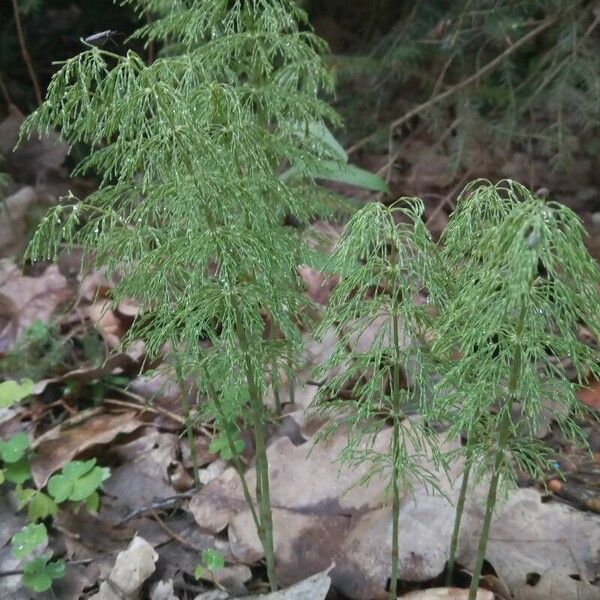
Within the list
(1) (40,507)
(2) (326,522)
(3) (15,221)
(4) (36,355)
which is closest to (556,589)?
(2) (326,522)

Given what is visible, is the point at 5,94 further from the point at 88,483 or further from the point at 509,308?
the point at 509,308

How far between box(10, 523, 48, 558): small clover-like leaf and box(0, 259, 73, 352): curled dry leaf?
3.05 ft

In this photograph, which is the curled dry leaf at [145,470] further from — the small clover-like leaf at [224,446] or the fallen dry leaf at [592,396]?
the fallen dry leaf at [592,396]

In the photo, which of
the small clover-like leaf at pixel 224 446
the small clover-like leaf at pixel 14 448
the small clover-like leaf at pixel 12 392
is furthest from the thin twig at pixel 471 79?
the small clover-like leaf at pixel 14 448

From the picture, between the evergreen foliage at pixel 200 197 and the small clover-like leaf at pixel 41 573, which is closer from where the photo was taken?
the evergreen foliage at pixel 200 197

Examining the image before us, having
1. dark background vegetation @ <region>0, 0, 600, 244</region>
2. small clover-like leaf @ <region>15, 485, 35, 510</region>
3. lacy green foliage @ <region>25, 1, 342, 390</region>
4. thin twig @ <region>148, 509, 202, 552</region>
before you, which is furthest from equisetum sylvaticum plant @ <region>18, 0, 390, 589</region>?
dark background vegetation @ <region>0, 0, 600, 244</region>

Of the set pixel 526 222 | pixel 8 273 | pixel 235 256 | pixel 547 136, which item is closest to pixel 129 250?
pixel 235 256

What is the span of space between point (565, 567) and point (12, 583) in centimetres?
130

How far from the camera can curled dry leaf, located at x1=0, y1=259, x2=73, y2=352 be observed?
262 cm

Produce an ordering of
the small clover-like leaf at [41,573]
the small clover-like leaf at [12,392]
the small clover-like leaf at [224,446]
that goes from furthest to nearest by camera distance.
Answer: the small clover-like leaf at [12,392]
the small clover-like leaf at [224,446]
the small clover-like leaf at [41,573]

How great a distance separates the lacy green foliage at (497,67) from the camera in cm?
266

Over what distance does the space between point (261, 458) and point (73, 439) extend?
86 cm

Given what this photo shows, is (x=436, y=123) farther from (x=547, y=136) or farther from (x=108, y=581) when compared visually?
(x=108, y=581)

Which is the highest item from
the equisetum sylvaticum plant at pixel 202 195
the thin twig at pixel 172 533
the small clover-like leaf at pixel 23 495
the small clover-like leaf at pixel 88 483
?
the equisetum sylvaticum plant at pixel 202 195
